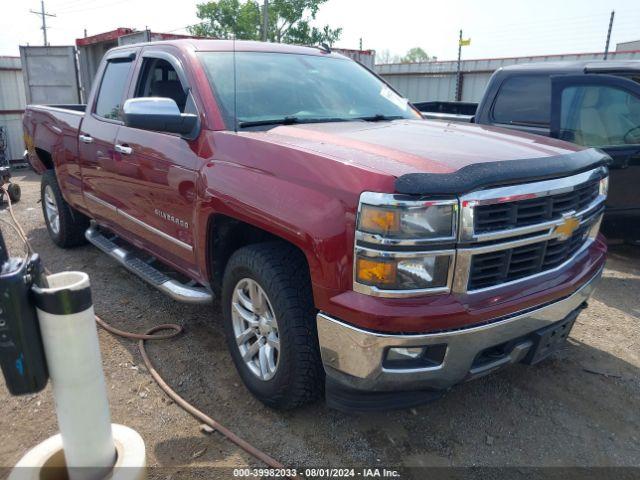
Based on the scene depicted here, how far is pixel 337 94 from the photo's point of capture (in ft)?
11.8

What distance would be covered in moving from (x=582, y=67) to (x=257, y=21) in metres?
32.3

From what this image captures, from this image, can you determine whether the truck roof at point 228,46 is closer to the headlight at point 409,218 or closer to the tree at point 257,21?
the headlight at point 409,218

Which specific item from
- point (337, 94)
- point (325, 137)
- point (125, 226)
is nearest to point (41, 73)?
point (125, 226)

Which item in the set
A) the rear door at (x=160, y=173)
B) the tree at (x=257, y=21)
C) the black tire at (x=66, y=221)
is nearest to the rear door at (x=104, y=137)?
the rear door at (x=160, y=173)

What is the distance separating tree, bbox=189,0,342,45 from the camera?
111 ft

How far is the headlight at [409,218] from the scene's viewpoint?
204 centimetres

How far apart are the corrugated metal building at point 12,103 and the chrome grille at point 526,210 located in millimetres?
12693

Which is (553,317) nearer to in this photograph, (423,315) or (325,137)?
(423,315)

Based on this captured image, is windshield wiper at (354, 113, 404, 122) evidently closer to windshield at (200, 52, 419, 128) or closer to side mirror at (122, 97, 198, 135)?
windshield at (200, 52, 419, 128)

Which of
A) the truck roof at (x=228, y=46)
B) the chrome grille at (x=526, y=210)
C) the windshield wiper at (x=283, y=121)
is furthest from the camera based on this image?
the truck roof at (x=228, y=46)

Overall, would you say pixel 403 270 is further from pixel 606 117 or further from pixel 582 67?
pixel 582 67

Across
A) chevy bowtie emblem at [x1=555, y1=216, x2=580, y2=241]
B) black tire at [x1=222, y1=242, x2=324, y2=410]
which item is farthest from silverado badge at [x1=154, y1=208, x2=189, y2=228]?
chevy bowtie emblem at [x1=555, y1=216, x2=580, y2=241]

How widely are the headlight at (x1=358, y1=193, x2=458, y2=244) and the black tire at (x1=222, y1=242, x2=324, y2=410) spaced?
59 centimetres

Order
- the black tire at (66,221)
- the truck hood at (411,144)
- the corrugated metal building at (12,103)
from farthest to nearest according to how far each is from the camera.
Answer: the corrugated metal building at (12,103) → the black tire at (66,221) → the truck hood at (411,144)
